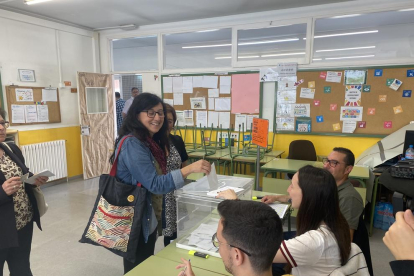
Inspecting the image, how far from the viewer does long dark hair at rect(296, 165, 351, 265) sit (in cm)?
121

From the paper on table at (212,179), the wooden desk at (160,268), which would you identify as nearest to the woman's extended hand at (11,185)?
the wooden desk at (160,268)

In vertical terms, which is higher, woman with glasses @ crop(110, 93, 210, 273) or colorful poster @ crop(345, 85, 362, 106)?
colorful poster @ crop(345, 85, 362, 106)

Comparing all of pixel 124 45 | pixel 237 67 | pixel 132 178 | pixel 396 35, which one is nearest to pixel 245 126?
pixel 237 67

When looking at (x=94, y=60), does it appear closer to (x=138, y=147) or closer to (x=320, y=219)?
(x=138, y=147)

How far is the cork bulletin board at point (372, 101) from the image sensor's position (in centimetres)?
368

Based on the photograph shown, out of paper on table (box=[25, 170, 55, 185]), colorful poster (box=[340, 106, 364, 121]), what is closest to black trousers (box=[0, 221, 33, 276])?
paper on table (box=[25, 170, 55, 185])

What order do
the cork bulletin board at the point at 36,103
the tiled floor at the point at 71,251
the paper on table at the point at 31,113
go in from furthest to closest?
the paper on table at the point at 31,113 → the cork bulletin board at the point at 36,103 → the tiled floor at the point at 71,251

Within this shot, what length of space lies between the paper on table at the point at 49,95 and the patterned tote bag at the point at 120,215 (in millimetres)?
4016

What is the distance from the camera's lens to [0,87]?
13.3 ft

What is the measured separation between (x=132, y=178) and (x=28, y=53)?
4.21 metres

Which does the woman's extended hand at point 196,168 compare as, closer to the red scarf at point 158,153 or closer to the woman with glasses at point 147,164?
the woman with glasses at point 147,164

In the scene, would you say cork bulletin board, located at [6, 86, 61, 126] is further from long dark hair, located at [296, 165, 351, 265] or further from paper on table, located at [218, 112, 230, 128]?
long dark hair, located at [296, 165, 351, 265]

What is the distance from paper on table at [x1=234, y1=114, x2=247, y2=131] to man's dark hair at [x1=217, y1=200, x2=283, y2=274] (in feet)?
12.1

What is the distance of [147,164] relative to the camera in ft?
4.53
